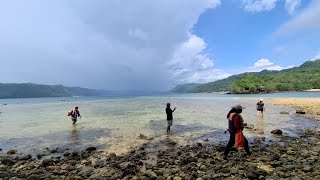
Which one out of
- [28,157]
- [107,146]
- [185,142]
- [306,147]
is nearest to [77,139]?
Answer: [107,146]

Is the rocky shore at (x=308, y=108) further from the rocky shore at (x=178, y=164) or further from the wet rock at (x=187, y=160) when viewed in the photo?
the wet rock at (x=187, y=160)

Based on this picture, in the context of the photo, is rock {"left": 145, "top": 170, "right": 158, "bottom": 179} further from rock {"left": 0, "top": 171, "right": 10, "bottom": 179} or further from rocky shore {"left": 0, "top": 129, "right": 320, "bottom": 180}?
rock {"left": 0, "top": 171, "right": 10, "bottom": 179}

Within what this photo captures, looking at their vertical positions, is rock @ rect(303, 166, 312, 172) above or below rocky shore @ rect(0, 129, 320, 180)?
above

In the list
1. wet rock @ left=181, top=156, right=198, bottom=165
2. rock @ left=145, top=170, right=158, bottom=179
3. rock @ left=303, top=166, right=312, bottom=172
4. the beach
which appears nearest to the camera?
rock @ left=303, top=166, right=312, bottom=172

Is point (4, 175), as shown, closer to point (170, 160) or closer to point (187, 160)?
point (170, 160)

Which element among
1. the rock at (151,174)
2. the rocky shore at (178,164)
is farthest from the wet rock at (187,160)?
the rock at (151,174)

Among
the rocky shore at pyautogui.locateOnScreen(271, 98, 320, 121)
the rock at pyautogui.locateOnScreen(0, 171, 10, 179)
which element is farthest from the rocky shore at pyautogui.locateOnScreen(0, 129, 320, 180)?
the rocky shore at pyautogui.locateOnScreen(271, 98, 320, 121)

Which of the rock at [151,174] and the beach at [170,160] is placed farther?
the beach at [170,160]

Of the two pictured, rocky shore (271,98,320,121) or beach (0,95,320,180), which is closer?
beach (0,95,320,180)

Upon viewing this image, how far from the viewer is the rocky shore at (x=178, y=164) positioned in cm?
1065

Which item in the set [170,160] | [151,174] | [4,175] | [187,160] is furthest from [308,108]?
[4,175]

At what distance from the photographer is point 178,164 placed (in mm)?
12477

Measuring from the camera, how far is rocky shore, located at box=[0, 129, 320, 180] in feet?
34.9

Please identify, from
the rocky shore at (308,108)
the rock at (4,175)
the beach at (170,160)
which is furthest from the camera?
the rocky shore at (308,108)
